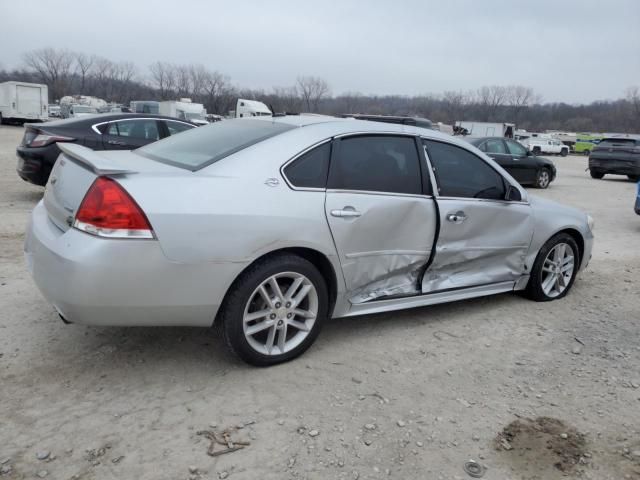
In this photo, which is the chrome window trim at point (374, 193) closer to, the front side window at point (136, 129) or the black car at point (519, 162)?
the front side window at point (136, 129)

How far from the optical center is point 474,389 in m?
3.16

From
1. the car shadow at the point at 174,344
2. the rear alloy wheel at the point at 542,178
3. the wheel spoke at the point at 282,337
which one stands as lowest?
the car shadow at the point at 174,344

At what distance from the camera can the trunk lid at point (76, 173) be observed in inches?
112

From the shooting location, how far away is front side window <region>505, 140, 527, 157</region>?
14.2 m

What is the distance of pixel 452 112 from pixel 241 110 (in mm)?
70726

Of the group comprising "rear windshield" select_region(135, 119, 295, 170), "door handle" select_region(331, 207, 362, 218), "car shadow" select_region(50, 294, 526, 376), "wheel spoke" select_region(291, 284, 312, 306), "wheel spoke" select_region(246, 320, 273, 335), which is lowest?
"car shadow" select_region(50, 294, 526, 376)

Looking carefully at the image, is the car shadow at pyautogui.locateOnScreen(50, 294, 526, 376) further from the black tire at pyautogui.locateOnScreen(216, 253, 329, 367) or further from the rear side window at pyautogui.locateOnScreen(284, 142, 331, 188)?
the rear side window at pyautogui.locateOnScreen(284, 142, 331, 188)

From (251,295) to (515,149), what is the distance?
12.9m

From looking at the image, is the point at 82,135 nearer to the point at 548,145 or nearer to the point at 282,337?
the point at 282,337

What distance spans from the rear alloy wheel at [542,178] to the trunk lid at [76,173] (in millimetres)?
13424

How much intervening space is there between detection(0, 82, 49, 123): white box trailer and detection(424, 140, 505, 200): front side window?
36.2 m

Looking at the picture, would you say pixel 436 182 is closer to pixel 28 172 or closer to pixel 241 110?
pixel 28 172

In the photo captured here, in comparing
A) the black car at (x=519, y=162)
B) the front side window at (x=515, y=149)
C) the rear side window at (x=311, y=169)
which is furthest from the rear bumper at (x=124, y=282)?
the front side window at (x=515, y=149)

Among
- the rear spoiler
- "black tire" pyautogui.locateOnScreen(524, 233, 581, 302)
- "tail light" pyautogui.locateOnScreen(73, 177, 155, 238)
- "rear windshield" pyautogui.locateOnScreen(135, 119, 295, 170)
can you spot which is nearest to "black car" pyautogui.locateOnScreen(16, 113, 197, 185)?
"rear windshield" pyautogui.locateOnScreen(135, 119, 295, 170)
